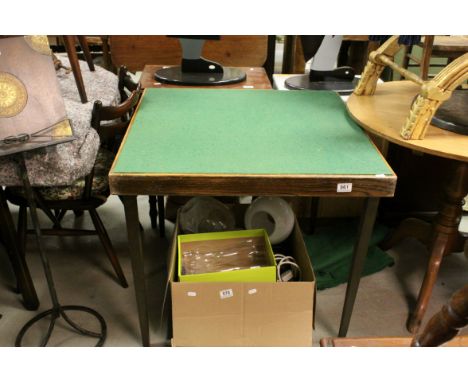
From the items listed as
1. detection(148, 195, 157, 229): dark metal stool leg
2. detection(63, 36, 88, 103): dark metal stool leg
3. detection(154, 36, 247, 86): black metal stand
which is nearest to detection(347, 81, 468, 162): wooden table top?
detection(154, 36, 247, 86): black metal stand

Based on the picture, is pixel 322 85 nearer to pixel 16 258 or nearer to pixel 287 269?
pixel 287 269

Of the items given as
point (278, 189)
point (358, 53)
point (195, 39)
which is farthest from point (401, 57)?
point (278, 189)

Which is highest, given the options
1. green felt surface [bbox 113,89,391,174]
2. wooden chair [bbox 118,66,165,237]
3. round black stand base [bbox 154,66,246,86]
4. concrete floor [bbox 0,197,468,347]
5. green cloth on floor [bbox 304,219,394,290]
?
green felt surface [bbox 113,89,391,174]

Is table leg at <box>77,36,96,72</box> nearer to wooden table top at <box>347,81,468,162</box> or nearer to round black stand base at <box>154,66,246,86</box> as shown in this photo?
round black stand base at <box>154,66,246,86</box>

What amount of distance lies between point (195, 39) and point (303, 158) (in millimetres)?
907

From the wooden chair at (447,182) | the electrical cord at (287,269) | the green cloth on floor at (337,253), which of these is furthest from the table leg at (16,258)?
the wooden chair at (447,182)

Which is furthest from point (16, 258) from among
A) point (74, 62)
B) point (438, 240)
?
point (438, 240)

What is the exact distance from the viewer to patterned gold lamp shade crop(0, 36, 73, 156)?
1.06m

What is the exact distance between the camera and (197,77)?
1830 millimetres

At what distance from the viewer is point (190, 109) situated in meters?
1.44

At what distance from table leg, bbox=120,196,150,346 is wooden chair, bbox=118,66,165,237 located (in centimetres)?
61

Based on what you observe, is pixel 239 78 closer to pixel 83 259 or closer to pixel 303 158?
pixel 303 158

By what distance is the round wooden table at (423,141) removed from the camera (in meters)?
1.15

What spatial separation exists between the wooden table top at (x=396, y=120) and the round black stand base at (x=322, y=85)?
137 mm
